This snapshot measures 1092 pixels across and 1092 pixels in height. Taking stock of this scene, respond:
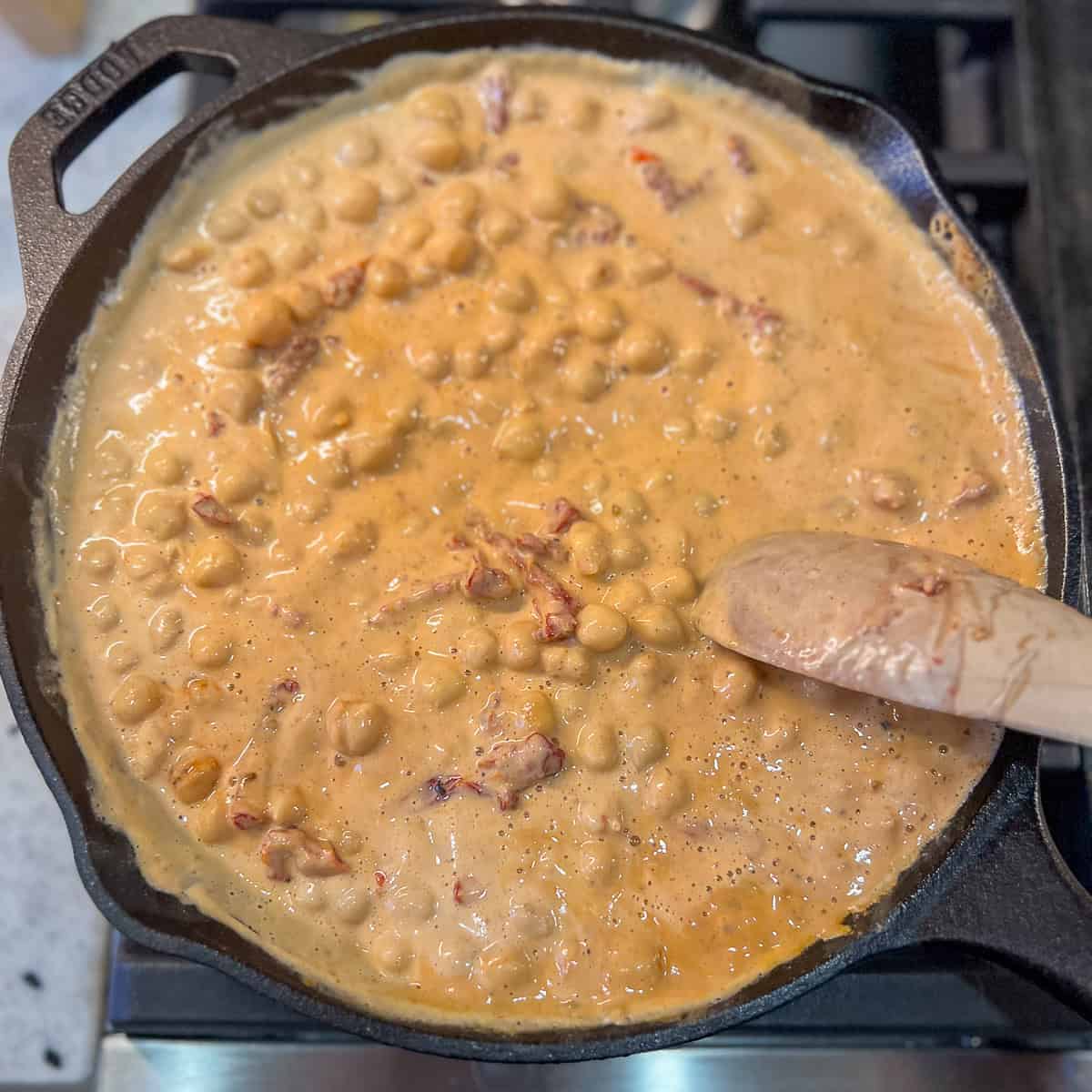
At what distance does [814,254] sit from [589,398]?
388 mm

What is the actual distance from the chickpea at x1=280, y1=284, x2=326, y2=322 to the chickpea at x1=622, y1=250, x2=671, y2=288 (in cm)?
41

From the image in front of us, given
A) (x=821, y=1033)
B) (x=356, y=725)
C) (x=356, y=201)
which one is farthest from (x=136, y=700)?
(x=821, y=1033)

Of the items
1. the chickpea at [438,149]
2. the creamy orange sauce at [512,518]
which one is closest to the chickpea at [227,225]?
the creamy orange sauce at [512,518]

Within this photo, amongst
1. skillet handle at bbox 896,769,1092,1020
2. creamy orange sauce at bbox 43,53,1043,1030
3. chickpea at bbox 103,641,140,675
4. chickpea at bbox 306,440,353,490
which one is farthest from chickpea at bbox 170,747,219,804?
skillet handle at bbox 896,769,1092,1020

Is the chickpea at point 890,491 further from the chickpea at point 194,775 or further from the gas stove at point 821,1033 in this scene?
the chickpea at point 194,775

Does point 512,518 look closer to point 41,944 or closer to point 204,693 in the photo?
point 204,693

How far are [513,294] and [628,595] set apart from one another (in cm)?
42

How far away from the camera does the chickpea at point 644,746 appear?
1.15 m

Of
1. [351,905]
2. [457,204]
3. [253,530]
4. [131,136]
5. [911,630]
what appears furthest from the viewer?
[131,136]

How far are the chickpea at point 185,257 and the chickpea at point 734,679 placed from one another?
855 mm

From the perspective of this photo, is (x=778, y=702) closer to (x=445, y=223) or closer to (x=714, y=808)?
(x=714, y=808)

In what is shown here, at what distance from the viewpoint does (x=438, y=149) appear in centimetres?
135

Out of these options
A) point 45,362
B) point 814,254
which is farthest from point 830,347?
point 45,362

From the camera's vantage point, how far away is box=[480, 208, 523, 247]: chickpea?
133cm
